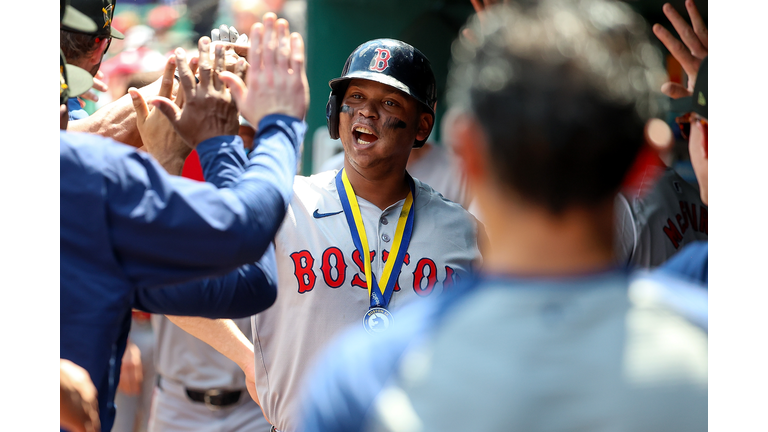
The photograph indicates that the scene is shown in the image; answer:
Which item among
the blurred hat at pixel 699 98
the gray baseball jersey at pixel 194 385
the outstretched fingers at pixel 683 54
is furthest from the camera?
the gray baseball jersey at pixel 194 385

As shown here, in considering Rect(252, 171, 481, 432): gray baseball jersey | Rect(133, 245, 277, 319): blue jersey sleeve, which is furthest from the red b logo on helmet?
Rect(133, 245, 277, 319): blue jersey sleeve

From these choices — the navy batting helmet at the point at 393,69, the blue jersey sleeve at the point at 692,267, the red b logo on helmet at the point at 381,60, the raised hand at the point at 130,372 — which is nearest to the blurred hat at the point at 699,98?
the blue jersey sleeve at the point at 692,267

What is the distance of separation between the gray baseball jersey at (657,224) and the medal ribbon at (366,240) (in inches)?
37.6

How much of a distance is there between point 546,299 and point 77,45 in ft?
6.44

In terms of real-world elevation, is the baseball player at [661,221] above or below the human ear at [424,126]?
below

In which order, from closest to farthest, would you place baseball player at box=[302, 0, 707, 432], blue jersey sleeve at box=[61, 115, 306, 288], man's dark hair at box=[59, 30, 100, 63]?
baseball player at box=[302, 0, 707, 432] < blue jersey sleeve at box=[61, 115, 306, 288] < man's dark hair at box=[59, 30, 100, 63]

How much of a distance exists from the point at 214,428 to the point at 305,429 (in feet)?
10.1

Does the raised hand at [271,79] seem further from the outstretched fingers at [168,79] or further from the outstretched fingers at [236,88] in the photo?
the outstretched fingers at [168,79]

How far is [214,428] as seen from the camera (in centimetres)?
397

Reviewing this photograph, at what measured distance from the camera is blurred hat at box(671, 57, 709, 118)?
2.41 m

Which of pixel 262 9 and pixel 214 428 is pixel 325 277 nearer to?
pixel 214 428

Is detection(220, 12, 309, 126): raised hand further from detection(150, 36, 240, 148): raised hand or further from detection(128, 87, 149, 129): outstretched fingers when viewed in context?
detection(128, 87, 149, 129): outstretched fingers

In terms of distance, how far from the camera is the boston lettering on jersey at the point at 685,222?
320 centimetres

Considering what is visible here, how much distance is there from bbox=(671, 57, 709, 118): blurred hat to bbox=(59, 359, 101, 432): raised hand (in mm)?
2072
